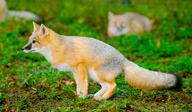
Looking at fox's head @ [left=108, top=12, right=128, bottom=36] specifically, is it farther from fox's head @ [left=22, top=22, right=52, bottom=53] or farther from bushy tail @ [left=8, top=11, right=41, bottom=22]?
fox's head @ [left=22, top=22, right=52, bottom=53]

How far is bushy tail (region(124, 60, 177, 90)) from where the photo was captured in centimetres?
854

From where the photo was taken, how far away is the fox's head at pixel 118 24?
16.3m

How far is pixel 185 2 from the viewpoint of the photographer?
19.5 metres

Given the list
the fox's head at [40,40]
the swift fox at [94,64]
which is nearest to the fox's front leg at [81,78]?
the swift fox at [94,64]

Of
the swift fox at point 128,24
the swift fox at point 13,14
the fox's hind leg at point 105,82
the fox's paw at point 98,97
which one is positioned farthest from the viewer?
the swift fox at point 128,24

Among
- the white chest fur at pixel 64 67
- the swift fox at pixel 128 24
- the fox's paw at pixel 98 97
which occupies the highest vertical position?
the swift fox at pixel 128 24

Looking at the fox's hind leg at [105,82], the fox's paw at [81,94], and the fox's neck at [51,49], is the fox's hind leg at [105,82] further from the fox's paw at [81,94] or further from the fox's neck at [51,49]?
the fox's neck at [51,49]

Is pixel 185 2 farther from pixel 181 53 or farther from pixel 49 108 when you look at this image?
pixel 49 108

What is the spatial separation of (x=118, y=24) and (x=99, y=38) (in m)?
1.57

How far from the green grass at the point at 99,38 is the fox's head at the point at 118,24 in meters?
0.46

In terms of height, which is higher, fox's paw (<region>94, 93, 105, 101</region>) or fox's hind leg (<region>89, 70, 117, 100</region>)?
fox's hind leg (<region>89, 70, 117, 100</region>)

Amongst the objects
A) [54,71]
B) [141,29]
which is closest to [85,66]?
[54,71]

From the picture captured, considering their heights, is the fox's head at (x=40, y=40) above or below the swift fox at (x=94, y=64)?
above

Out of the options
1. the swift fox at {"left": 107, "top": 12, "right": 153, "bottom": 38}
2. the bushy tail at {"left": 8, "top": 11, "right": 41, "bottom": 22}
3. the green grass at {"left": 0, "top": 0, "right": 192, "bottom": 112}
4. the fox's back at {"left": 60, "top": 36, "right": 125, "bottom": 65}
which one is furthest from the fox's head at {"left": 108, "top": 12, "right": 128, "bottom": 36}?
the fox's back at {"left": 60, "top": 36, "right": 125, "bottom": 65}
